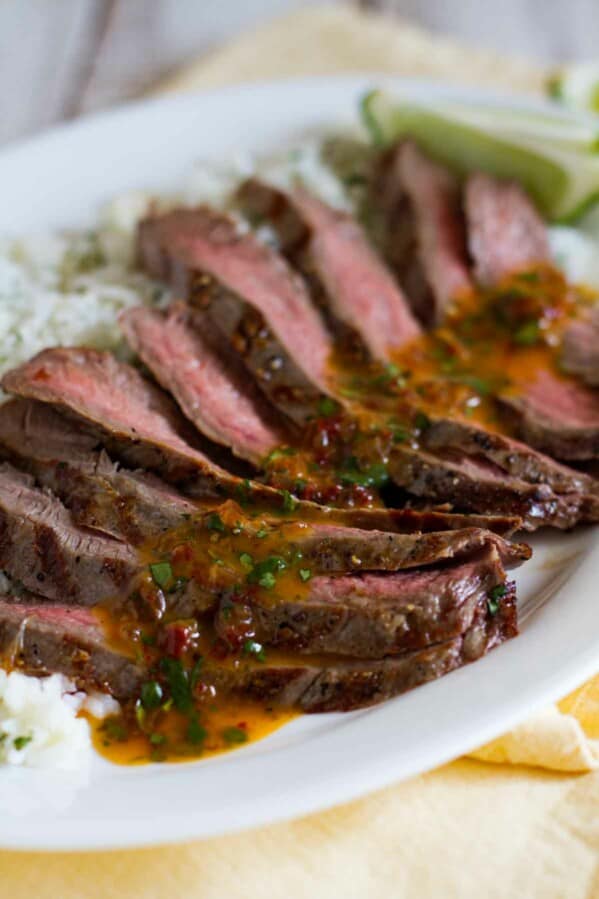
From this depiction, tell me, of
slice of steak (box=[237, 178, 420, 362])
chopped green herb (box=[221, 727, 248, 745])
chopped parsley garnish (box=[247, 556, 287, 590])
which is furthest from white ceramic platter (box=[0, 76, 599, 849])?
A: slice of steak (box=[237, 178, 420, 362])

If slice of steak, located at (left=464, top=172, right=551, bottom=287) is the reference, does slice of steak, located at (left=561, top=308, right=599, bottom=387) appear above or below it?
below

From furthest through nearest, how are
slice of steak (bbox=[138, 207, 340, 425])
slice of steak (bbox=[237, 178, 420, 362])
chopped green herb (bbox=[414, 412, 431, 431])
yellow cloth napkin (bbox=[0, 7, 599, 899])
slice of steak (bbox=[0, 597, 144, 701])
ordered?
1. slice of steak (bbox=[237, 178, 420, 362])
2. slice of steak (bbox=[138, 207, 340, 425])
3. chopped green herb (bbox=[414, 412, 431, 431])
4. slice of steak (bbox=[0, 597, 144, 701])
5. yellow cloth napkin (bbox=[0, 7, 599, 899])

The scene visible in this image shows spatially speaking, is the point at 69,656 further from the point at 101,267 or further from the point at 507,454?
the point at 101,267

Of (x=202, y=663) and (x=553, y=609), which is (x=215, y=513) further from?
(x=553, y=609)

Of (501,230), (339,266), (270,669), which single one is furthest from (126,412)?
(501,230)

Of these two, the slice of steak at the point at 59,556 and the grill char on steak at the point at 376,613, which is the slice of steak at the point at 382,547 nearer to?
the grill char on steak at the point at 376,613

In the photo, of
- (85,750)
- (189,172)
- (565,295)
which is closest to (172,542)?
(85,750)

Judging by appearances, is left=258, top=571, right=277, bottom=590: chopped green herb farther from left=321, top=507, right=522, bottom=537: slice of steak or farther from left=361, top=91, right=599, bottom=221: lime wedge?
left=361, top=91, right=599, bottom=221: lime wedge
